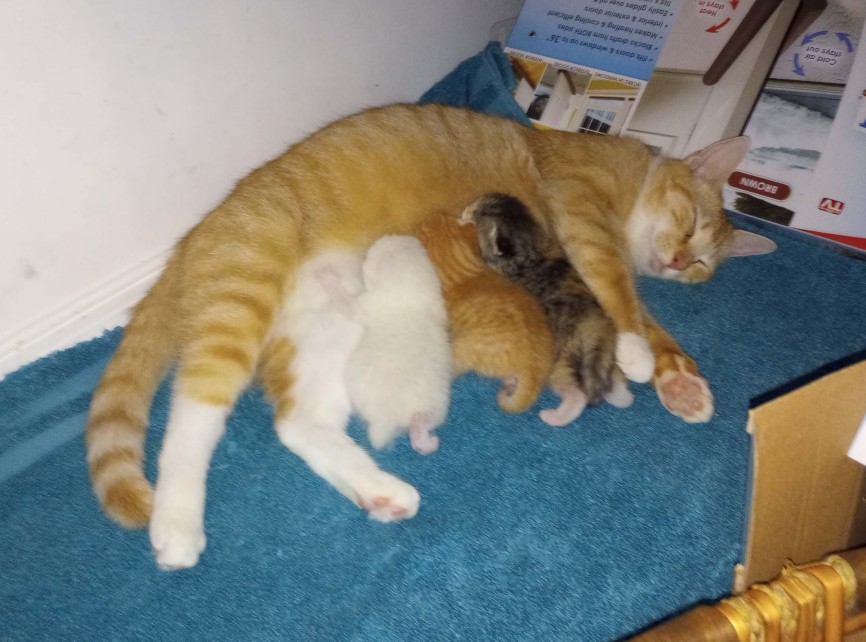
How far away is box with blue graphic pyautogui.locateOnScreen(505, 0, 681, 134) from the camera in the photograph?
2377 millimetres

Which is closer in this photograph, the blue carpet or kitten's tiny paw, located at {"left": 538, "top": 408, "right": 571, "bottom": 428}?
the blue carpet

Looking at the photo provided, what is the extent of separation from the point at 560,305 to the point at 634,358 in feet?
0.72

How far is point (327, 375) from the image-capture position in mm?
1533

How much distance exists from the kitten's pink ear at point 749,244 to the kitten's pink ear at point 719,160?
174 mm

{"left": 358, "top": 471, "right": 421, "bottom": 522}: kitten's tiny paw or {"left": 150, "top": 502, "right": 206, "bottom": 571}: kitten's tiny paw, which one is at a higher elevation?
{"left": 358, "top": 471, "right": 421, "bottom": 522}: kitten's tiny paw

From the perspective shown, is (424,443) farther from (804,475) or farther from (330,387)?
(804,475)

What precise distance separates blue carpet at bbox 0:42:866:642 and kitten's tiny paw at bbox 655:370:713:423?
0.10 feet

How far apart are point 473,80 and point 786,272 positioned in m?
1.28

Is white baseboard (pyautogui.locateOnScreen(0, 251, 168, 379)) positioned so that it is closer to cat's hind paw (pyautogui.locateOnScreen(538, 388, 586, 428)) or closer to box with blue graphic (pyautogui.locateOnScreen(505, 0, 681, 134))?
cat's hind paw (pyautogui.locateOnScreen(538, 388, 586, 428))

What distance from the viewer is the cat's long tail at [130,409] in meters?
1.30

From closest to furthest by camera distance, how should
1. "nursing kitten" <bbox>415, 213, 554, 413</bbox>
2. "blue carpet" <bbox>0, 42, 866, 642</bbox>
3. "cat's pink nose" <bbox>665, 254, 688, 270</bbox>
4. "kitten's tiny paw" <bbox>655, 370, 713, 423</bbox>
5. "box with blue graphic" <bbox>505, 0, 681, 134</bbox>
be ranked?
"blue carpet" <bbox>0, 42, 866, 642</bbox>, "nursing kitten" <bbox>415, 213, 554, 413</bbox>, "kitten's tiny paw" <bbox>655, 370, 713, 423</bbox>, "cat's pink nose" <bbox>665, 254, 688, 270</bbox>, "box with blue graphic" <bbox>505, 0, 681, 134</bbox>

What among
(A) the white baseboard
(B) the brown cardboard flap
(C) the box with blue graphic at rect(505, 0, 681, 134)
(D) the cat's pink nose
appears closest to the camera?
(B) the brown cardboard flap

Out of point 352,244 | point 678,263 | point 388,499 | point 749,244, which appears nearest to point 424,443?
point 388,499

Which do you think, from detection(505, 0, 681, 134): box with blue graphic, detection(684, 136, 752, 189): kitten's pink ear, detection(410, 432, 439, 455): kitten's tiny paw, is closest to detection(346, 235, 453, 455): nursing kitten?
detection(410, 432, 439, 455): kitten's tiny paw
